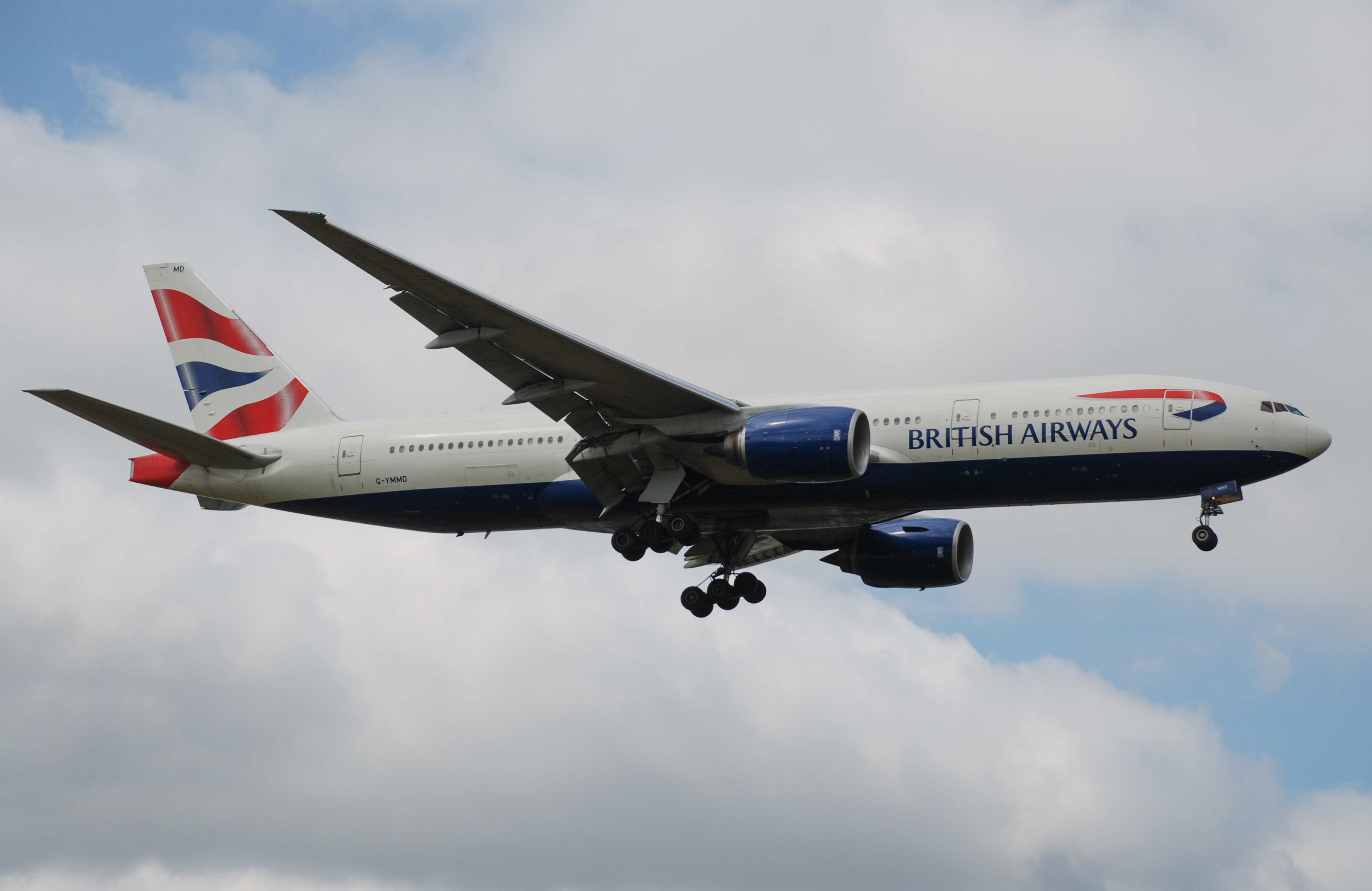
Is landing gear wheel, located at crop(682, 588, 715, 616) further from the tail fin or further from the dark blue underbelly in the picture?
the tail fin

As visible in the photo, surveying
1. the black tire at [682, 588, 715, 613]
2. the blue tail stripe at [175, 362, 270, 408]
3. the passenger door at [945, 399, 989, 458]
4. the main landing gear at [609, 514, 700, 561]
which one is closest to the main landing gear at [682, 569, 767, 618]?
the black tire at [682, 588, 715, 613]

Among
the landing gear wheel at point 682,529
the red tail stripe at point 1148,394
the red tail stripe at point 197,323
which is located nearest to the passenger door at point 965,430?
the red tail stripe at point 1148,394

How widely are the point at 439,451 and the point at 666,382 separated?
7.22 meters

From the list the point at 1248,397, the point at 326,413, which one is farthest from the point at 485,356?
the point at 1248,397

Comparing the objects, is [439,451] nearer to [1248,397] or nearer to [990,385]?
[990,385]

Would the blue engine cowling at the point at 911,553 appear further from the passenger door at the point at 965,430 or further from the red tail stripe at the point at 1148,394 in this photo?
the red tail stripe at the point at 1148,394

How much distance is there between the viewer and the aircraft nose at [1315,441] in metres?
31.4

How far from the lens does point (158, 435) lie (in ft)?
116

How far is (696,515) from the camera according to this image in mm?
34938

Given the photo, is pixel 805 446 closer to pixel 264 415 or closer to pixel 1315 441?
pixel 1315 441

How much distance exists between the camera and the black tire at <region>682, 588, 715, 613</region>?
38.7 meters

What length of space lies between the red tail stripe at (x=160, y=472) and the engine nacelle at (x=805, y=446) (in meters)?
14.4

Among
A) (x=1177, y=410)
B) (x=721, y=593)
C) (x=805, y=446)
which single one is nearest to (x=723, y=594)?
(x=721, y=593)

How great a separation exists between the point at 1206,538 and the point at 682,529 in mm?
11039
